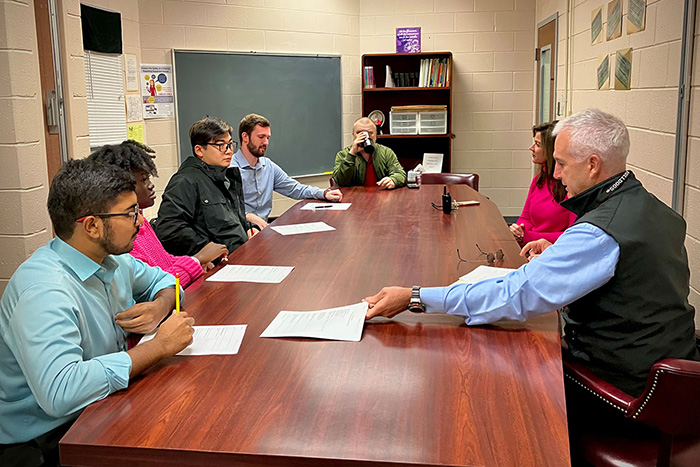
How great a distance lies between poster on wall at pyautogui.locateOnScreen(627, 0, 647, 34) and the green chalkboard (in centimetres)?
351

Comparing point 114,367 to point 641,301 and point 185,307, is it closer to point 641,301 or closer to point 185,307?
point 185,307

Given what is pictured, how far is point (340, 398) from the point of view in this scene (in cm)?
144

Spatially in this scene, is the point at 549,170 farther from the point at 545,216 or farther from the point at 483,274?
the point at 483,274

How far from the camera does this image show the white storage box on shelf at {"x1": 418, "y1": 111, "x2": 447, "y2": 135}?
6844 mm

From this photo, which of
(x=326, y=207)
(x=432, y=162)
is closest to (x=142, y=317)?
(x=326, y=207)

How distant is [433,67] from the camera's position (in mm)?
6770

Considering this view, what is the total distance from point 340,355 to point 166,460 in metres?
0.56

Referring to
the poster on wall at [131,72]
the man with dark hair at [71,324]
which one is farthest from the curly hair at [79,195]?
the poster on wall at [131,72]

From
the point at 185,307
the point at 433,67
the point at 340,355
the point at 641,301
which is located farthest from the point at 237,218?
the point at 433,67

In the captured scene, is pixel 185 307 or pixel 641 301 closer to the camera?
pixel 641 301

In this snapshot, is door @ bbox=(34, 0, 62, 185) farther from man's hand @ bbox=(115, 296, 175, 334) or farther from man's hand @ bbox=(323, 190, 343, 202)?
man's hand @ bbox=(323, 190, 343, 202)

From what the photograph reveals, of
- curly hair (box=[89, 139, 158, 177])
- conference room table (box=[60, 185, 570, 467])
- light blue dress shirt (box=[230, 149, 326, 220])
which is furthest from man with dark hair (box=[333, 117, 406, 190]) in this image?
conference room table (box=[60, 185, 570, 467])

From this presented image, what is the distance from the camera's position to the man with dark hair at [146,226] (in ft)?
7.34

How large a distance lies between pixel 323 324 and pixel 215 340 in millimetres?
309
